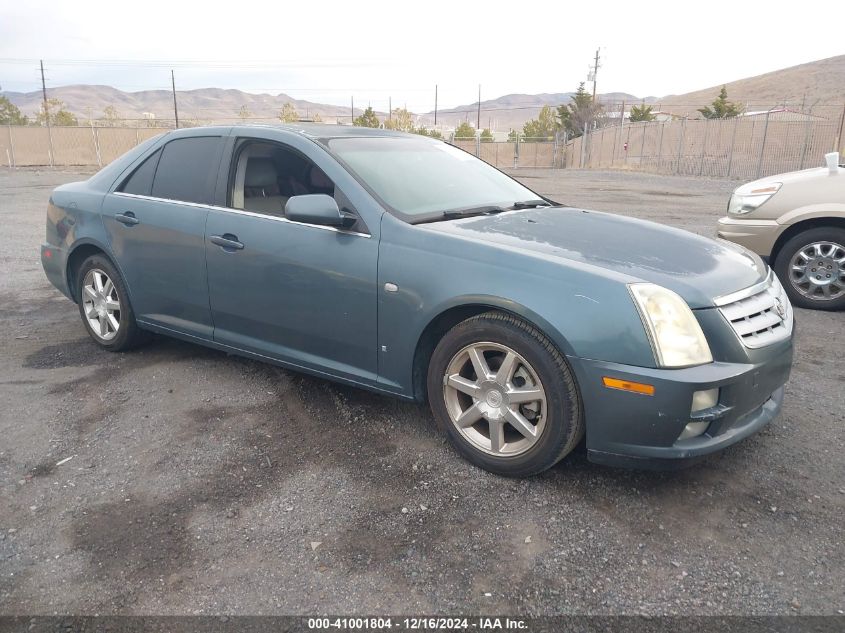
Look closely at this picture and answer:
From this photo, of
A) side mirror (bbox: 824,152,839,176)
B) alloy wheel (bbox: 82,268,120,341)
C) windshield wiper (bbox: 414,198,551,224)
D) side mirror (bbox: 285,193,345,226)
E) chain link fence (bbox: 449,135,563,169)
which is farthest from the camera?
chain link fence (bbox: 449,135,563,169)

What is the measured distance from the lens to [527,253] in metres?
2.93

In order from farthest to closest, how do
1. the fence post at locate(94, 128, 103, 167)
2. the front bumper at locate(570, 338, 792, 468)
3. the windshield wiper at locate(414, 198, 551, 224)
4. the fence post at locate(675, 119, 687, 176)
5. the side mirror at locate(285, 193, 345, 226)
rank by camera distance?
the fence post at locate(94, 128, 103, 167) → the fence post at locate(675, 119, 687, 176) → the windshield wiper at locate(414, 198, 551, 224) → the side mirror at locate(285, 193, 345, 226) → the front bumper at locate(570, 338, 792, 468)

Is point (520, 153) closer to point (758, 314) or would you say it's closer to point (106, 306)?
point (106, 306)

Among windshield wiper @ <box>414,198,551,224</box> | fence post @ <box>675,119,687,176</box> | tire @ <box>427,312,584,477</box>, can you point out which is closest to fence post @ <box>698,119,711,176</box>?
fence post @ <box>675,119,687,176</box>

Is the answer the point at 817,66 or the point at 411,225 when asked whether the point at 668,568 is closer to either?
the point at 411,225

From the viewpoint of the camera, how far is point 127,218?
4.42 meters

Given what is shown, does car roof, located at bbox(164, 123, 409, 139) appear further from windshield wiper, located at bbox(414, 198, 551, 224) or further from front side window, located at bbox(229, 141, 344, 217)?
windshield wiper, located at bbox(414, 198, 551, 224)

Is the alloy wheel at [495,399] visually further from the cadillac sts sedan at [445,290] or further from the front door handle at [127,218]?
the front door handle at [127,218]

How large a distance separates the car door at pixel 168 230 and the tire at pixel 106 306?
0.13 meters

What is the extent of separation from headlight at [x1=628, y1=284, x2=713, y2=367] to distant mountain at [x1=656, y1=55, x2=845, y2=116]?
101627 millimetres

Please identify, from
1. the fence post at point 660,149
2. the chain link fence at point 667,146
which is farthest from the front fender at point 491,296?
the fence post at point 660,149

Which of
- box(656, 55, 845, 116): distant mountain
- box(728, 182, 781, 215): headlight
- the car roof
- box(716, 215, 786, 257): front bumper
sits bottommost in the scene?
box(716, 215, 786, 257): front bumper

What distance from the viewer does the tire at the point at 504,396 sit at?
2775mm

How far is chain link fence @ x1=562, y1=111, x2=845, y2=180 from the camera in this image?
26.2 meters
